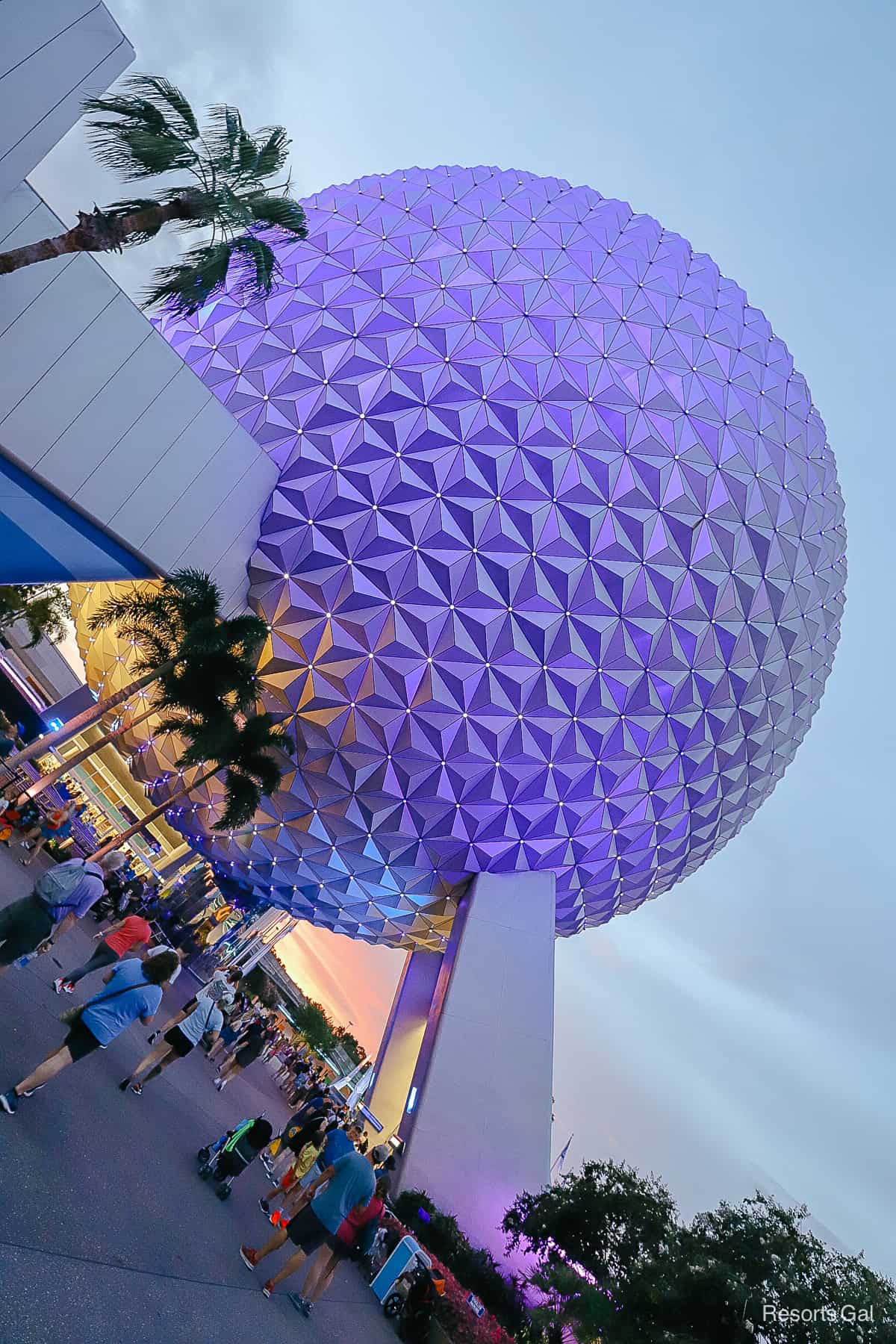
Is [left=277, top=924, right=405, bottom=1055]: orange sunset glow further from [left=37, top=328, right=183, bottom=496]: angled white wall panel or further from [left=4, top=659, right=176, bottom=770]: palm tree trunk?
[left=37, top=328, right=183, bottom=496]: angled white wall panel

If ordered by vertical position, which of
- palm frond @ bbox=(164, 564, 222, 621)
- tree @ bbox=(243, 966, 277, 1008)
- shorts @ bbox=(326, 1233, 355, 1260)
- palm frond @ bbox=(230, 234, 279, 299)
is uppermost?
palm frond @ bbox=(230, 234, 279, 299)

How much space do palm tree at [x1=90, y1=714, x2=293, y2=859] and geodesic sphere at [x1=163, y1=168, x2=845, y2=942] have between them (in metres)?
1.02

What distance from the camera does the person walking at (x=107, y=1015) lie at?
495 cm

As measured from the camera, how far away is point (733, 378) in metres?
20.3

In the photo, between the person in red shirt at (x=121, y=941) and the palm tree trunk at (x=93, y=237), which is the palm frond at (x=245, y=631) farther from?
the person in red shirt at (x=121, y=941)

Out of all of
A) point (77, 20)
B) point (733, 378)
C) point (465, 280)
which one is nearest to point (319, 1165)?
point (77, 20)

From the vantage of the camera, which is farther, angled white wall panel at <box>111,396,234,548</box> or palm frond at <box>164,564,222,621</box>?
palm frond at <box>164,564,222,621</box>

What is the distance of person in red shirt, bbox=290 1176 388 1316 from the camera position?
5746 mm

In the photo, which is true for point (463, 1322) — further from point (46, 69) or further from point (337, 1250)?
point (46, 69)

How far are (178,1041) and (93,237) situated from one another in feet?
31.7

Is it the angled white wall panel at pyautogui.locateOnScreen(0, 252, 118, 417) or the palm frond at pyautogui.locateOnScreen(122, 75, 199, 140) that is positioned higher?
the palm frond at pyautogui.locateOnScreen(122, 75, 199, 140)

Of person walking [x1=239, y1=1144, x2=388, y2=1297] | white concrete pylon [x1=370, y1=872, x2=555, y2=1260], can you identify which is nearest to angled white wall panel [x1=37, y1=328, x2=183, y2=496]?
person walking [x1=239, y1=1144, x2=388, y2=1297]

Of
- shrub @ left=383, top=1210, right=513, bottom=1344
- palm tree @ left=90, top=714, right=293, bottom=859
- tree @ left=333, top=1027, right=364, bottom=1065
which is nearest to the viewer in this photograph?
shrub @ left=383, top=1210, right=513, bottom=1344

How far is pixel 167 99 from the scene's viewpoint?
8.34 m
